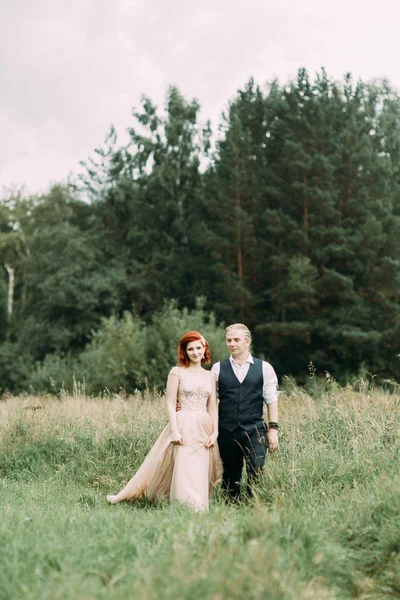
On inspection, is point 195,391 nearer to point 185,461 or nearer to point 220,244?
point 185,461

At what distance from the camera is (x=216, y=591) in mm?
3396

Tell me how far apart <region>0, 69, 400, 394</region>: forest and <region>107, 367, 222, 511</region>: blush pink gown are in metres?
20.2

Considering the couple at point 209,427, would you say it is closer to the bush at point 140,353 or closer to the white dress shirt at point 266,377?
the white dress shirt at point 266,377

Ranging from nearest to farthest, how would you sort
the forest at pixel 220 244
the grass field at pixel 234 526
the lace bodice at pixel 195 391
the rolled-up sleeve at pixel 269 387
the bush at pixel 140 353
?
1. the grass field at pixel 234 526
2. the rolled-up sleeve at pixel 269 387
3. the lace bodice at pixel 195 391
4. the bush at pixel 140 353
5. the forest at pixel 220 244

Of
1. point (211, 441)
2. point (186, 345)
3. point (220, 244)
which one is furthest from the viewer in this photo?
point (220, 244)

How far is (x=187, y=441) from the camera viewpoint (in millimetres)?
7000

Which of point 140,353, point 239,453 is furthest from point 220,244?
point 239,453

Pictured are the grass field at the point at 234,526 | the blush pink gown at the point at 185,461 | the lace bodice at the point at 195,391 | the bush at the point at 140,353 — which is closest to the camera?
the grass field at the point at 234,526

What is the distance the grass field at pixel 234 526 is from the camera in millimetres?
3572

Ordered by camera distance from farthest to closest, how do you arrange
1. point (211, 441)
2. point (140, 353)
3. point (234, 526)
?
point (140, 353) < point (211, 441) < point (234, 526)

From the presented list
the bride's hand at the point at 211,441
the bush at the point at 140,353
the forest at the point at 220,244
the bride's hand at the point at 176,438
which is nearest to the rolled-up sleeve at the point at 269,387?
the bride's hand at the point at 211,441

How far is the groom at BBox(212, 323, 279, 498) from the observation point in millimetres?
6957

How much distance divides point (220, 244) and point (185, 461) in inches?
1176

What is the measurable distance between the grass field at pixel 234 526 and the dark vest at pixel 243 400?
0.55 m
